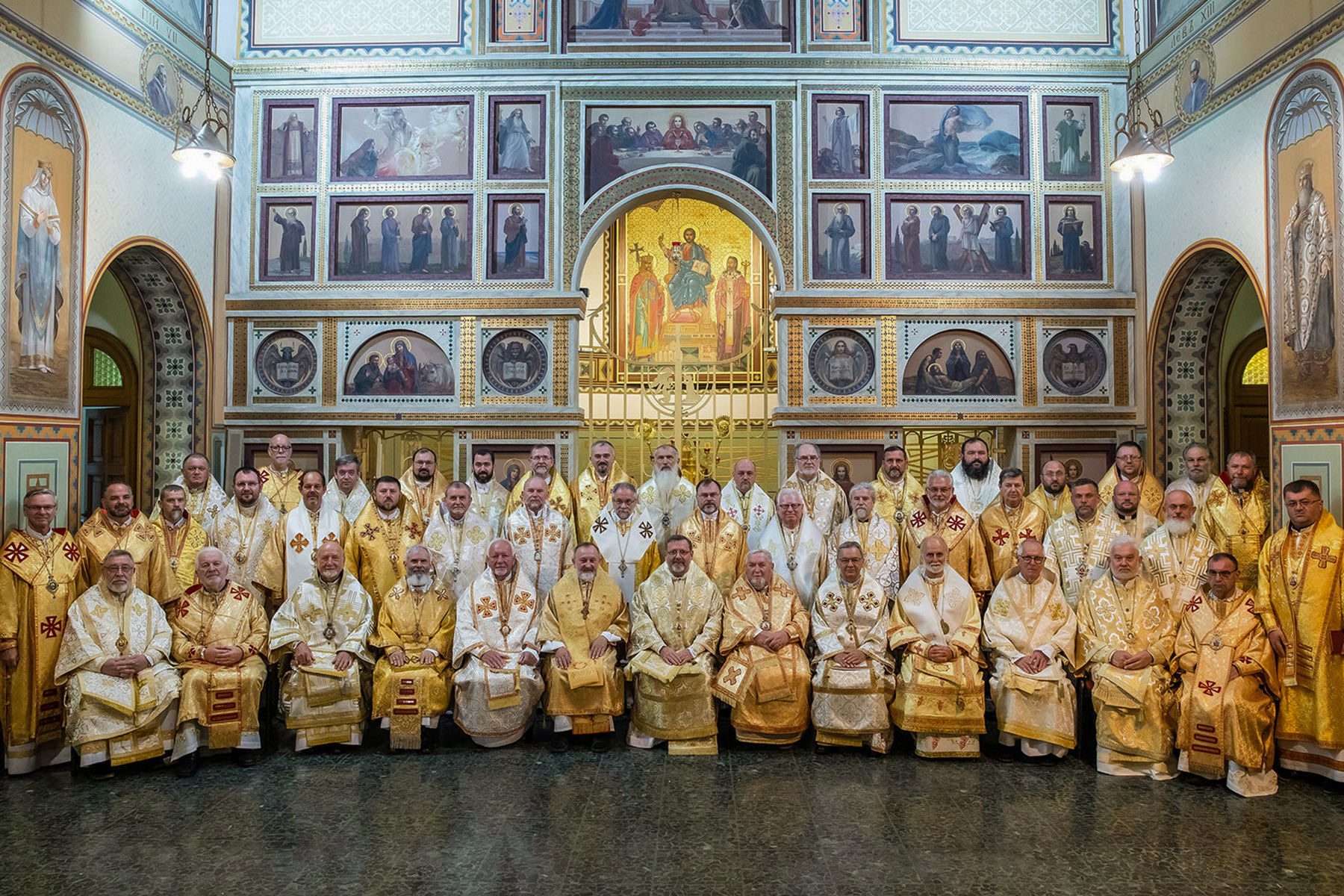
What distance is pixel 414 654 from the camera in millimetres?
7023

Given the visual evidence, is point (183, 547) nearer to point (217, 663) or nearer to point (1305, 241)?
point (217, 663)

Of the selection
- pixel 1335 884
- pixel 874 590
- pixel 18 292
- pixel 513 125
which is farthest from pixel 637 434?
pixel 1335 884

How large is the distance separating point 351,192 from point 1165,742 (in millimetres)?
10232

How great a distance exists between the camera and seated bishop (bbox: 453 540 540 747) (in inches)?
264

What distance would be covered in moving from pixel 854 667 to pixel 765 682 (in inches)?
26.1

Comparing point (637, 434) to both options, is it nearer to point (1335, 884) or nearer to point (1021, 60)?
point (1021, 60)

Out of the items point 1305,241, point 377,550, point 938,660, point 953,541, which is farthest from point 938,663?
point 1305,241

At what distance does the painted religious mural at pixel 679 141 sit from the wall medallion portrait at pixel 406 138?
160cm

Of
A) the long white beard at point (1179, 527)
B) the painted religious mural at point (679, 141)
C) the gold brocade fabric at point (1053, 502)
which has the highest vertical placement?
Result: the painted religious mural at point (679, 141)

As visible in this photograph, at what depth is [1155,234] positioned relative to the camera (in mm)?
10484

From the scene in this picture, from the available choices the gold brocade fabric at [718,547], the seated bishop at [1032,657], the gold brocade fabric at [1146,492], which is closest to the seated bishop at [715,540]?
the gold brocade fabric at [718,547]

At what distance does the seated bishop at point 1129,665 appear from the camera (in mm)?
6180

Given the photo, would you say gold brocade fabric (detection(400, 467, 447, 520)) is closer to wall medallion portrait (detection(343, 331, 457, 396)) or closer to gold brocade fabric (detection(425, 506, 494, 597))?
gold brocade fabric (detection(425, 506, 494, 597))

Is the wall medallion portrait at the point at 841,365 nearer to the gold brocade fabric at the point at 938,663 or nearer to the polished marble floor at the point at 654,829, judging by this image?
the gold brocade fabric at the point at 938,663
